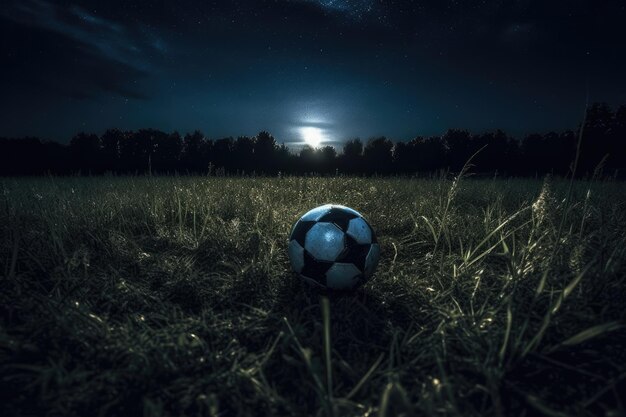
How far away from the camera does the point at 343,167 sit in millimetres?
37156

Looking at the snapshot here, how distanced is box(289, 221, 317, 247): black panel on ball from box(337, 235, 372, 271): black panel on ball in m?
0.31

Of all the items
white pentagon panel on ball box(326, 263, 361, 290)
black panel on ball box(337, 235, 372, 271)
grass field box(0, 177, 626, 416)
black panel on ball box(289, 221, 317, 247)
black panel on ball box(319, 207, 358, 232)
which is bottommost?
grass field box(0, 177, 626, 416)

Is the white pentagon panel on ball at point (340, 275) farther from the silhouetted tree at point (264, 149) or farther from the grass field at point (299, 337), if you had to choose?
the silhouetted tree at point (264, 149)

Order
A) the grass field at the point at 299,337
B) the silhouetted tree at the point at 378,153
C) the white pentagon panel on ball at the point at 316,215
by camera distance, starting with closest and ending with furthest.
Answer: the grass field at the point at 299,337
the white pentagon panel on ball at the point at 316,215
the silhouetted tree at the point at 378,153

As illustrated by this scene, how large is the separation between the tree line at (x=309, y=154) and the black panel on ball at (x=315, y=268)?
25.7 metres

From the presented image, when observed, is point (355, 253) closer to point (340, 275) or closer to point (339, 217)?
point (340, 275)

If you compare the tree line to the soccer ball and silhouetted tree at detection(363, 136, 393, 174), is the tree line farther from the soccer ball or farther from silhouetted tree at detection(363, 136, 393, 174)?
the soccer ball

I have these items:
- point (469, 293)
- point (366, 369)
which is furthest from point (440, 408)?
point (469, 293)

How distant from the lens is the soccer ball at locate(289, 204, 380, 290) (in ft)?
7.88

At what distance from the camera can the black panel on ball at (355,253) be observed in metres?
2.42

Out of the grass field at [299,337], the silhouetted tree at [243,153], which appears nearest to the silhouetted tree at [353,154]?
the silhouetted tree at [243,153]

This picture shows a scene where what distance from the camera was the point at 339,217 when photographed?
2598mm

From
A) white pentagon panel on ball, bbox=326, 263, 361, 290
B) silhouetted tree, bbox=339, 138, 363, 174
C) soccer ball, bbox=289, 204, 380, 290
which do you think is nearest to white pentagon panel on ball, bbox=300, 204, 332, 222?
soccer ball, bbox=289, 204, 380, 290

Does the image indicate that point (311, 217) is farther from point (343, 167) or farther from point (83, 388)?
point (343, 167)
